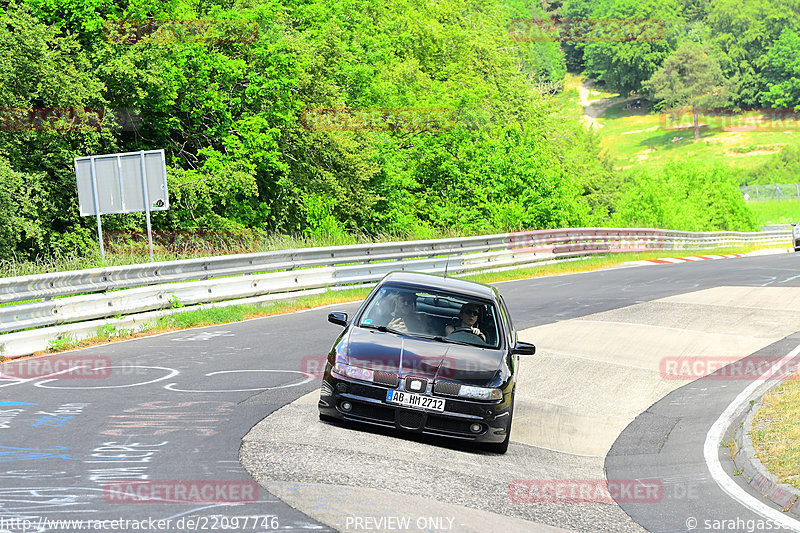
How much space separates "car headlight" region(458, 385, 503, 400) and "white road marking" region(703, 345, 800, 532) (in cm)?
199

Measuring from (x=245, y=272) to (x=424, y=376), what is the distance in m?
10.9

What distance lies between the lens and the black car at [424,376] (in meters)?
Answer: 8.17

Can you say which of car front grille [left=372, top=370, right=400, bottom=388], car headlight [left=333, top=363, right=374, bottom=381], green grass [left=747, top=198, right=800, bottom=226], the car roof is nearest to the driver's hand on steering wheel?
the car roof

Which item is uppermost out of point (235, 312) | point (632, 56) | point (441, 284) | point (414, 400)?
point (632, 56)

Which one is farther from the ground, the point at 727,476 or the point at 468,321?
the point at 468,321

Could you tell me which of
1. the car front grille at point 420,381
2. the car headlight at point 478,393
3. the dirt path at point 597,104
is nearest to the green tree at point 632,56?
the dirt path at point 597,104

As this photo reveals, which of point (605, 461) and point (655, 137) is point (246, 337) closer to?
point (605, 461)

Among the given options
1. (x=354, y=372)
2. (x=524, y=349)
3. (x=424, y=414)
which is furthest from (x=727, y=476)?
(x=354, y=372)

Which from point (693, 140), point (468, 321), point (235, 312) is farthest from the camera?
point (693, 140)

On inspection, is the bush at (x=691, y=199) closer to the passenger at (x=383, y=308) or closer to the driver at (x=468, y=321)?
the driver at (x=468, y=321)

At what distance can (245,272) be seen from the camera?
18.6 metres

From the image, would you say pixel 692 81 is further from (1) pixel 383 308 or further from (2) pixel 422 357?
(2) pixel 422 357

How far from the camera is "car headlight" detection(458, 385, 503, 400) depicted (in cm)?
822

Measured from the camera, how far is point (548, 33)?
166 metres
